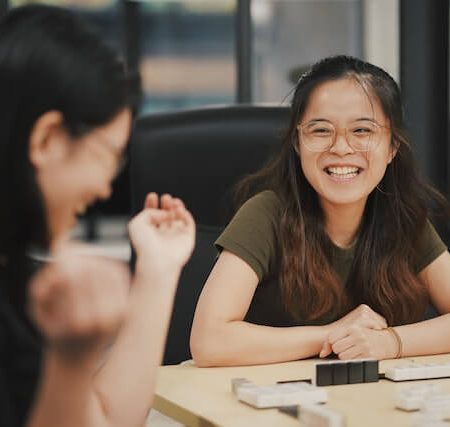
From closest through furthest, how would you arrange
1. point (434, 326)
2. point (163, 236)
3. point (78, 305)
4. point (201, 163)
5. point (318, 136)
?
point (78, 305) → point (163, 236) → point (434, 326) → point (318, 136) → point (201, 163)

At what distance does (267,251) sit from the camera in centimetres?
214

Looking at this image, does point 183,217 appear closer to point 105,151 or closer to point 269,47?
point 105,151

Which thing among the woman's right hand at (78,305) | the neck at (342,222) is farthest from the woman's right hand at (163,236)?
the neck at (342,222)

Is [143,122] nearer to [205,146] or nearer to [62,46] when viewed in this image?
[205,146]

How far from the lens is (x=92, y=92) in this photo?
45.4 inches

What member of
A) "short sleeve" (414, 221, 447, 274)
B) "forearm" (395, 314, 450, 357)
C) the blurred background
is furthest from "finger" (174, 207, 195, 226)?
the blurred background

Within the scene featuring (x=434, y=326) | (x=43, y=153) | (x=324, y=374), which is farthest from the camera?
(x=434, y=326)

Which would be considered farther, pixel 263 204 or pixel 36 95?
pixel 263 204

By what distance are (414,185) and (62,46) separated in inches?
51.2

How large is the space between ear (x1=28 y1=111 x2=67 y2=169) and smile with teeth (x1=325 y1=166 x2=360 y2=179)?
111cm

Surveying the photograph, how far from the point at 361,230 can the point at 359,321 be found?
303 mm

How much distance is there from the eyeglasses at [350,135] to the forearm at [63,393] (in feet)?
4.11

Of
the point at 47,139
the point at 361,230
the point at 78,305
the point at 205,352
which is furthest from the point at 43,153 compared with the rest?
the point at 361,230

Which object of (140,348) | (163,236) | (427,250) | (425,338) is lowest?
(425,338)
